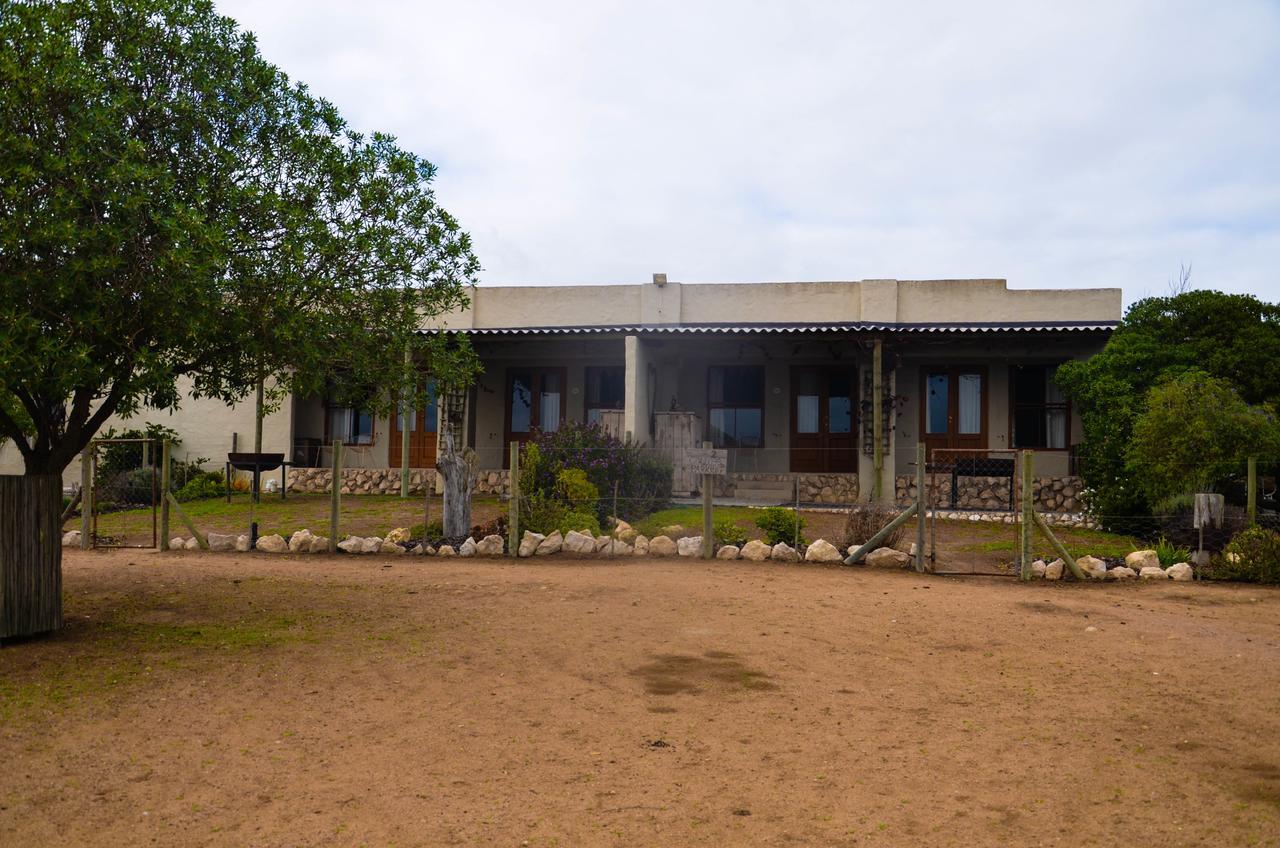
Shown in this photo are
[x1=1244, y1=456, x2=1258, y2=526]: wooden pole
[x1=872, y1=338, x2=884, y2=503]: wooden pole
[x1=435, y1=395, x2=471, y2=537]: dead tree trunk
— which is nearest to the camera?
[x1=1244, y1=456, x2=1258, y2=526]: wooden pole

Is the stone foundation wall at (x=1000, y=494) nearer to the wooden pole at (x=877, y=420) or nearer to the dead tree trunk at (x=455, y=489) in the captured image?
the wooden pole at (x=877, y=420)

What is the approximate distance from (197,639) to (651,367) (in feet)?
43.1

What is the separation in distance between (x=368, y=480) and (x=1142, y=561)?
1492 cm

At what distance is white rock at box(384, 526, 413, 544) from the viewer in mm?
13953

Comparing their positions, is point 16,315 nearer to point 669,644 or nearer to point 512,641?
point 512,641

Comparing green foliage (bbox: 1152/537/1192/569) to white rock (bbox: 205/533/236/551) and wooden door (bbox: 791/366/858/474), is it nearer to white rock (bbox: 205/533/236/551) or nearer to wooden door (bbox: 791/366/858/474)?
wooden door (bbox: 791/366/858/474)

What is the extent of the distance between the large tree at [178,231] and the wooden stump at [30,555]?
332 mm

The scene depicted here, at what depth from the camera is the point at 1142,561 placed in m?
11.7

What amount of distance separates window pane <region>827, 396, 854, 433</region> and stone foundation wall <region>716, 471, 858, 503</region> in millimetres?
1380

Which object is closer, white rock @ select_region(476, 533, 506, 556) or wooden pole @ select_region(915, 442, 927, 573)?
wooden pole @ select_region(915, 442, 927, 573)

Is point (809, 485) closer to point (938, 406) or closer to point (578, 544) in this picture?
point (938, 406)

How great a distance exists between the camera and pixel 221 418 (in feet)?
74.8

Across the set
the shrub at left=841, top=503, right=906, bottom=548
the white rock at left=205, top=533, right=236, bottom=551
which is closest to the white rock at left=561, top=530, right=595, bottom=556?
the shrub at left=841, top=503, right=906, bottom=548

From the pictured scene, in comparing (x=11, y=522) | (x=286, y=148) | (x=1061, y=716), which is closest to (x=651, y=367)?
(x=286, y=148)
